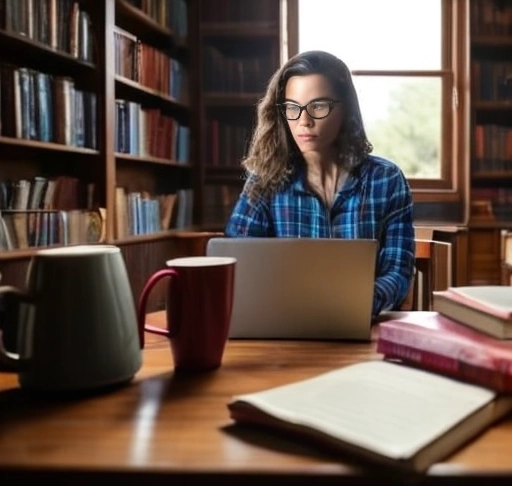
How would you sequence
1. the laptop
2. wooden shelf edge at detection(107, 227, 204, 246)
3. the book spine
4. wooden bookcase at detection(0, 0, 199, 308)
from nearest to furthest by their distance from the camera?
the book spine → the laptop → wooden bookcase at detection(0, 0, 199, 308) → wooden shelf edge at detection(107, 227, 204, 246)

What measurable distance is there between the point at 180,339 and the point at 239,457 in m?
0.29

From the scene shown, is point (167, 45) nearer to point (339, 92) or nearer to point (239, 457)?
point (339, 92)

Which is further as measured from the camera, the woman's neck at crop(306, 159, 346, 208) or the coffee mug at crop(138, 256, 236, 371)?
the woman's neck at crop(306, 159, 346, 208)

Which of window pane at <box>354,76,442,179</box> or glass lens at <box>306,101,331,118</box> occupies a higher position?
A: window pane at <box>354,76,442,179</box>

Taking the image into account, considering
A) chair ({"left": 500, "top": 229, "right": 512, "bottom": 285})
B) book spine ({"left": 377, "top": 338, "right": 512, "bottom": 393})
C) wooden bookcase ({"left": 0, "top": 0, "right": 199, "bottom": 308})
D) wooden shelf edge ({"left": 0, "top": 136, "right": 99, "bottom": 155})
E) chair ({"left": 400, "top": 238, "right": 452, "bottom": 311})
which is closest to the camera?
book spine ({"left": 377, "top": 338, "right": 512, "bottom": 393})

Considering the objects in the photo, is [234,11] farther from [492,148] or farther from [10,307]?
[10,307]

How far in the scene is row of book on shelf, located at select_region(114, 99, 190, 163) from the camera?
296cm

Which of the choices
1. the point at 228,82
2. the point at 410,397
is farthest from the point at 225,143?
the point at 410,397

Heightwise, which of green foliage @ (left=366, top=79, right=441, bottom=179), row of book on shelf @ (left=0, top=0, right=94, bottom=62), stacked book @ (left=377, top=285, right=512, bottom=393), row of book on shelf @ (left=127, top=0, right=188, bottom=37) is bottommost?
stacked book @ (left=377, top=285, right=512, bottom=393)

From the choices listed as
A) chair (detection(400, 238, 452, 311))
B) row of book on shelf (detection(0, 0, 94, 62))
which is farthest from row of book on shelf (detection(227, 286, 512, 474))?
row of book on shelf (detection(0, 0, 94, 62))

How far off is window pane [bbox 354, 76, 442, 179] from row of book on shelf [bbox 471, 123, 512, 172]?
0.72 feet

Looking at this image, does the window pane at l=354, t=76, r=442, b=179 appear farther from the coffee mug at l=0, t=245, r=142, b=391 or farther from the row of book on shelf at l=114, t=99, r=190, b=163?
the coffee mug at l=0, t=245, r=142, b=391

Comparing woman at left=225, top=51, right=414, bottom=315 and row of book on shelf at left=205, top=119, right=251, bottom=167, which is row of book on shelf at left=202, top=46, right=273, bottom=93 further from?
woman at left=225, top=51, right=414, bottom=315

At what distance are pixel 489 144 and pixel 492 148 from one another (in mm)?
28
